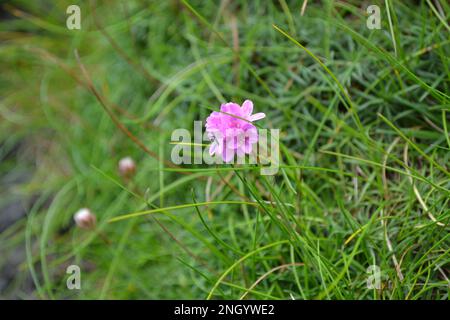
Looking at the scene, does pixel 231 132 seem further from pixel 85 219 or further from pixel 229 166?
pixel 85 219

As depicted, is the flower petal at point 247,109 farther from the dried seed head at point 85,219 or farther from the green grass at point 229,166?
the dried seed head at point 85,219

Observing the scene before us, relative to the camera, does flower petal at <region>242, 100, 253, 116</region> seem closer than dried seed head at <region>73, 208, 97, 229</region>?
Yes

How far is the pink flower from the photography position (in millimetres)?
665

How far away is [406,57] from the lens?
964mm

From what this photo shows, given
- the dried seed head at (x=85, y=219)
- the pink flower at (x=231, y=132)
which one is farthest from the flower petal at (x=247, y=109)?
the dried seed head at (x=85, y=219)

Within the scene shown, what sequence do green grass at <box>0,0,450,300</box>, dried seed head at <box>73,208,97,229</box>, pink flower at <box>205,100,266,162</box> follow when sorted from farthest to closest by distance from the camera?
dried seed head at <box>73,208,97,229</box>, green grass at <box>0,0,450,300</box>, pink flower at <box>205,100,266,162</box>

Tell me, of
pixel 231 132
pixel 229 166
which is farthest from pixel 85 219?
pixel 231 132

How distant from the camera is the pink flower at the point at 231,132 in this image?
0.66m

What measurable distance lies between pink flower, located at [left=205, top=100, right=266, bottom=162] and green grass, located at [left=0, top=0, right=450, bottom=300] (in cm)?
5

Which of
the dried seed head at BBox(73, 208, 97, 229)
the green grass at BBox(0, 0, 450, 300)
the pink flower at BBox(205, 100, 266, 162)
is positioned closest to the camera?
the pink flower at BBox(205, 100, 266, 162)

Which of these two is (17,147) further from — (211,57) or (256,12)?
(256,12)

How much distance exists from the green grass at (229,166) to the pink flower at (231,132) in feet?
0.16

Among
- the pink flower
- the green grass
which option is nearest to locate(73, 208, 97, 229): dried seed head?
the green grass

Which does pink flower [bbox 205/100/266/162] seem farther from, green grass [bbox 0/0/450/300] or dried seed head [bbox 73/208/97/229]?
dried seed head [bbox 73/208/97/229]
